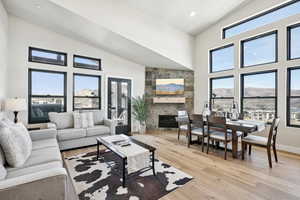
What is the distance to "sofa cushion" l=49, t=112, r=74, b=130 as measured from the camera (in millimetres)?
3719

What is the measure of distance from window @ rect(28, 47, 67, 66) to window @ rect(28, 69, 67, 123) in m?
0.29

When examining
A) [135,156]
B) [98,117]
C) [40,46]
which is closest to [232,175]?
[135,156]

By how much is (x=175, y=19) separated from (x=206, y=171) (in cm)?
427

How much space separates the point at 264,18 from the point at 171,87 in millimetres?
3390

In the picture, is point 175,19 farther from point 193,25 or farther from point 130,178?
point 130,178

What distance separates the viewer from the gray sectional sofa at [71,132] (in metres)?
3.45

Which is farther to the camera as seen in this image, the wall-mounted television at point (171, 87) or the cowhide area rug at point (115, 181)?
the wall-mounted television at point (171, 87)

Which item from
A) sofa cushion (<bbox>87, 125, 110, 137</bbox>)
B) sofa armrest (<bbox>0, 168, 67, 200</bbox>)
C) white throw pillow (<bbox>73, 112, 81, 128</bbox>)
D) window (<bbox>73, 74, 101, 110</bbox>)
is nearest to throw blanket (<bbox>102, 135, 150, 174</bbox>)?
sofa armrest (<bbox>0, 168, 67, 200</bbox>)

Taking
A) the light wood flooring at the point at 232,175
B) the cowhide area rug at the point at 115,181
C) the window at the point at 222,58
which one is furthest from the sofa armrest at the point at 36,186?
the window at the point at 222,58

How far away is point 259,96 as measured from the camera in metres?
4.10

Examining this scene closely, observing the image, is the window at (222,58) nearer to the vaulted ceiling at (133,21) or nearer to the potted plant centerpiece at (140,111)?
the vaulted ceiling at (133,21)

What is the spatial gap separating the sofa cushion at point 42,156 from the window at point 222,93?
4676 mm

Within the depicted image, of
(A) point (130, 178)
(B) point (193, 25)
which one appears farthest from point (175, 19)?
(A) point (130, 178)

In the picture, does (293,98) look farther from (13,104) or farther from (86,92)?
(13,104)
